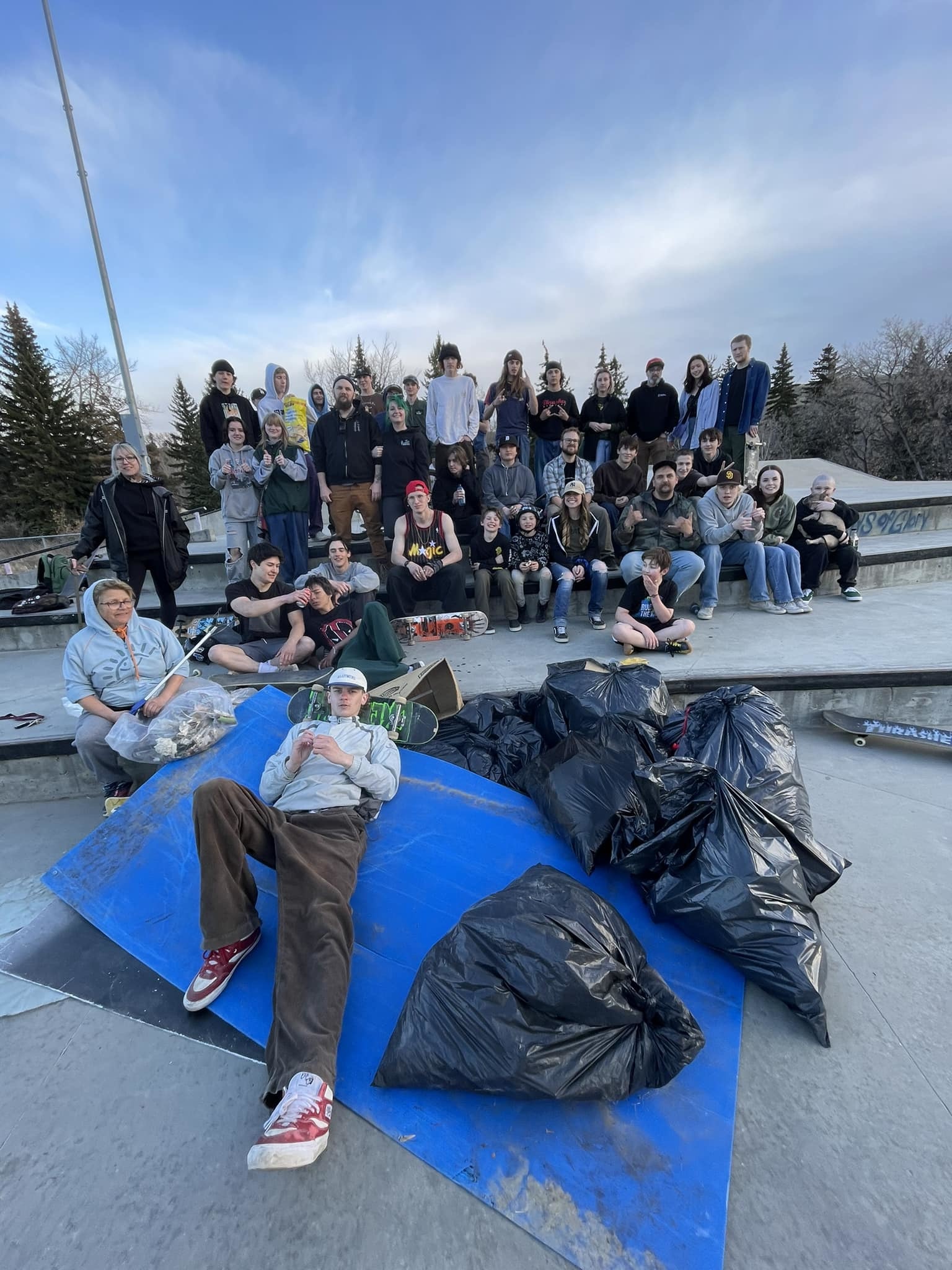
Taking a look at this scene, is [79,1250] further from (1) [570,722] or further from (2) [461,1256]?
(1) [570,722]

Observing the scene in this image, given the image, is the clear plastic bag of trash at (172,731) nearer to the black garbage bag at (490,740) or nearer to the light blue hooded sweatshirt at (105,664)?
the light blue hooded sweatshirt at (105,664)

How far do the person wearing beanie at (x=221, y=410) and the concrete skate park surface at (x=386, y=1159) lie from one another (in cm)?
494

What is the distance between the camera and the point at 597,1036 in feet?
4.94

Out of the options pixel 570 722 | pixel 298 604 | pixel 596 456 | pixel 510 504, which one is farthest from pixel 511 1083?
pixel 596 456

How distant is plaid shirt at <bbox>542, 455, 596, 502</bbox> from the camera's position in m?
5.63

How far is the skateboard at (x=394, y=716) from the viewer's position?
318 cm

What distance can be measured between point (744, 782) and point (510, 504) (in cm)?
396

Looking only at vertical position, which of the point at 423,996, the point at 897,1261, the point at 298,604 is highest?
the point at 298,604

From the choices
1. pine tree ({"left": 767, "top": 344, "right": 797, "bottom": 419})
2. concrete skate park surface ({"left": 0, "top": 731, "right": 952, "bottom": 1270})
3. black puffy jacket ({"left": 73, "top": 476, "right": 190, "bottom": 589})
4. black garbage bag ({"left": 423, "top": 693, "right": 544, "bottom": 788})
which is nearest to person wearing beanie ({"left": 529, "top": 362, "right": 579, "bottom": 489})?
black garbage bag ({"left": 423, "top": 693, "right": 544, "bottom": 788})

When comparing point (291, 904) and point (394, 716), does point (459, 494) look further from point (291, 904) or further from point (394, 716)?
point (291, 904)

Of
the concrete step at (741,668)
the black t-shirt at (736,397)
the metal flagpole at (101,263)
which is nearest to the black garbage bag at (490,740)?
the concrete step at (741,668)

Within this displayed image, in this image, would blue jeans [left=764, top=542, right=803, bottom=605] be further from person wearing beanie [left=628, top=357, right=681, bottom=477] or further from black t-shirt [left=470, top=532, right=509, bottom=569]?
black t-shirt [left=470, top=532, right=509, bottom=569]

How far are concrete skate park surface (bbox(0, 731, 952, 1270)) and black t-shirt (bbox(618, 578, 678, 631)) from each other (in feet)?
9.12

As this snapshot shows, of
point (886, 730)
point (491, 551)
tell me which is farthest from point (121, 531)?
point (886, 730)
